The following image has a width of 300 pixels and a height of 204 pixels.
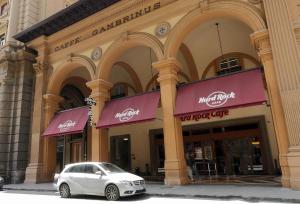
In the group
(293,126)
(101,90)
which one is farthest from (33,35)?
(293,126)

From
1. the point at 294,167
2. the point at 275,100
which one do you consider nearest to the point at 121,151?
the point at 275,100

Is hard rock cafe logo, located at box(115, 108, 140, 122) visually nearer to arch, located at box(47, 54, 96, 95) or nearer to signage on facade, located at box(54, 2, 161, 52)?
arch, located at box(47, 54, 96, 95)

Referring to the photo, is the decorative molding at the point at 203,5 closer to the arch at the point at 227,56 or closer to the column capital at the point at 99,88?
the arch at the point at 227,56

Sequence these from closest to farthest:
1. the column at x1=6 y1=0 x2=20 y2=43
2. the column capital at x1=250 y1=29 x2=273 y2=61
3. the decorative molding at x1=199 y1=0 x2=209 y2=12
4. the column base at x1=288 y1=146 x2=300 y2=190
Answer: the column base at x1=288 y1=146 x2=300 y2=190 < the column capital at x1=250 y1=29 x2=273 y2=61 < the decorative molding at x1=199 y1=0 x2=209 y2=12 < the column at x1=6 y1=0 x2=20 y2=43

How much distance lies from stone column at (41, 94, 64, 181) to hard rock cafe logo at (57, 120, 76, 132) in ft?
5.58

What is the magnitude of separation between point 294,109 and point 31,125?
16.9m

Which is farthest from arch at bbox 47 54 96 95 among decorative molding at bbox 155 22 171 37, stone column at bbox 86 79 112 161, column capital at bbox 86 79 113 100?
decorative molding at bbox 155 22 171 37

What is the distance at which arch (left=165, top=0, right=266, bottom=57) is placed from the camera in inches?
482

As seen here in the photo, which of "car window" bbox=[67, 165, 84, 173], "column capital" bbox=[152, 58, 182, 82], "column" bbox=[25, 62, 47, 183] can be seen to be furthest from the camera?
"column" bbox=[25, 62, 47, 183]

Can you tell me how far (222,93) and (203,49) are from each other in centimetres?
689

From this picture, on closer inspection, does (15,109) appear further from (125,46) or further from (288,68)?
(288,68)

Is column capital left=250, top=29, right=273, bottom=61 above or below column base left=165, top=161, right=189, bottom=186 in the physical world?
above

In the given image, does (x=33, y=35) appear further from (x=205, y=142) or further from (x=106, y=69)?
(x=205, y=142)

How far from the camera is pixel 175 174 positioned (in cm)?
1273
